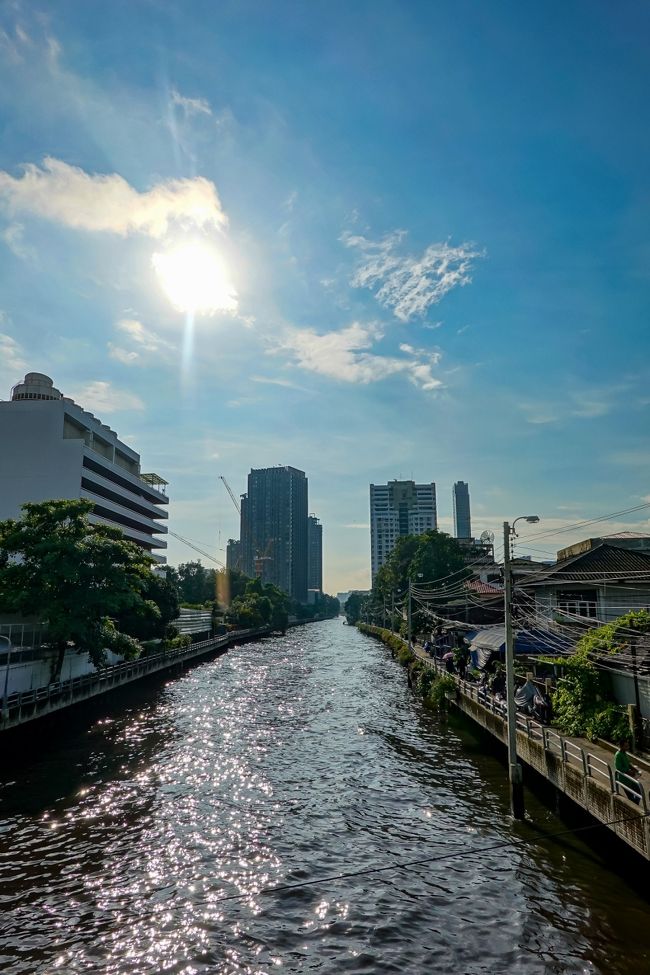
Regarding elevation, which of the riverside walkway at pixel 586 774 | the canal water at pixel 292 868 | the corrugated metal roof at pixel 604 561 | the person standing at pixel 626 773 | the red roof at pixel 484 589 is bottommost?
the canal water at pixel 292 868

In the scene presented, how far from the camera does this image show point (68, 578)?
35.2m

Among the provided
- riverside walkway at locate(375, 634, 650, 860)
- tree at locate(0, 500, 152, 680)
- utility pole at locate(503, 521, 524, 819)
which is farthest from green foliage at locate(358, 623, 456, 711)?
tree at locate(0, 500, 152, 680)

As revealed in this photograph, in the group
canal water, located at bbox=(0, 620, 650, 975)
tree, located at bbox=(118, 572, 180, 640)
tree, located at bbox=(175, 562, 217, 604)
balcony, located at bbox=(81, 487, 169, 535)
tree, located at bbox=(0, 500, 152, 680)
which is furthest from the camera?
tree, located at bbox=(175, 562, 217, 604)

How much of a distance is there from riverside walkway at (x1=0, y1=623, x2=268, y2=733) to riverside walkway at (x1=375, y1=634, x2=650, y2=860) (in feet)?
85.2

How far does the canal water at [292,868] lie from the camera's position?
12.8m

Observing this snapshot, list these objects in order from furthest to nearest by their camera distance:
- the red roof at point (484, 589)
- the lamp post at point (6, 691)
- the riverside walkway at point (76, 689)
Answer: the red roof at point (484, 589), the riverside walkway at point (76, 689), the lamp post at point (6, 691)

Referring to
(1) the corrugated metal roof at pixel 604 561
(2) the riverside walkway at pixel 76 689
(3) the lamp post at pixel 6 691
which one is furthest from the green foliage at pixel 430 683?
(3) the lamp post at pixel 6 691

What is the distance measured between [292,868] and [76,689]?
28.0m

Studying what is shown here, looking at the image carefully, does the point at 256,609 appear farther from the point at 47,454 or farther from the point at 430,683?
the point at 430,683

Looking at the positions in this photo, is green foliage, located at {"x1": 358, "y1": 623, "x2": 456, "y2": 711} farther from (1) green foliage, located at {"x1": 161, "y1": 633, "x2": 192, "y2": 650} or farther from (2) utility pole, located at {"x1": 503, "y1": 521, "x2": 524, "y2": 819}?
(1) green foliage, located at {"x1": 161, "y1": 633, "x2": 192, "y2": 650}

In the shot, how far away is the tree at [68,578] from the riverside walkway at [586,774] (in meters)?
25.5

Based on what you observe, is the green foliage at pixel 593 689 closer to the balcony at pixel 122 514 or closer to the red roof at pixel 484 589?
the red roof at pixel 484 589

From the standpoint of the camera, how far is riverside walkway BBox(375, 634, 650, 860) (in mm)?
14539

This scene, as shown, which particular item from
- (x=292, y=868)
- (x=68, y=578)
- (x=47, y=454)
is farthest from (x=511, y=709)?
(x=47, y=454)
